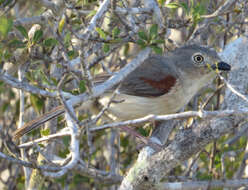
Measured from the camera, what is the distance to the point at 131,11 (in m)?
3.95

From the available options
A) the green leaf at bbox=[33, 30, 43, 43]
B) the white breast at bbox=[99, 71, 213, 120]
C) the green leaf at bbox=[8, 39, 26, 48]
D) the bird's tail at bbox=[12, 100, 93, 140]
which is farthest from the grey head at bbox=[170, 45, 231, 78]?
the green leaf at bbox=[8, 39, 26, 48]

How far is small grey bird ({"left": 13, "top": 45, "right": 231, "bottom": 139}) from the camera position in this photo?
4.91 metres

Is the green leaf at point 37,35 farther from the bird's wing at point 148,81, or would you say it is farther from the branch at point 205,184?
the branch at point 205,184

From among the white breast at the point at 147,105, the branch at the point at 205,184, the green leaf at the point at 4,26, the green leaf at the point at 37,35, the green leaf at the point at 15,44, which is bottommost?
the branch at the point at 205,184

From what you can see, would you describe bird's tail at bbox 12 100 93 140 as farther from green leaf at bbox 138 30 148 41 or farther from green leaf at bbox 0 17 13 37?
green leaf at bbox 138 30 148 41

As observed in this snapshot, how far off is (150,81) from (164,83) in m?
0.20

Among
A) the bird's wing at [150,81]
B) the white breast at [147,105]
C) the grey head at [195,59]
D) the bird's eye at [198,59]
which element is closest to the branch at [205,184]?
the white breast at [147,105]

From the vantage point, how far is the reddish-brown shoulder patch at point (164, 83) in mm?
5027

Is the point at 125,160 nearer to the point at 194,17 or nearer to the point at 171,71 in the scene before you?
the point at 171,71

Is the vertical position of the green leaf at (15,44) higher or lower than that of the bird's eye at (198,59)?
higher

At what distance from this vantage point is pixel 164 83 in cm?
509

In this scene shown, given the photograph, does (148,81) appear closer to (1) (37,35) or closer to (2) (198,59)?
(2) (198,59)

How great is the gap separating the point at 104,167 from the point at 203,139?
11.3 ft

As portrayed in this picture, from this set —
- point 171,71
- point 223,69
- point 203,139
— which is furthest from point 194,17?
point 203,139
